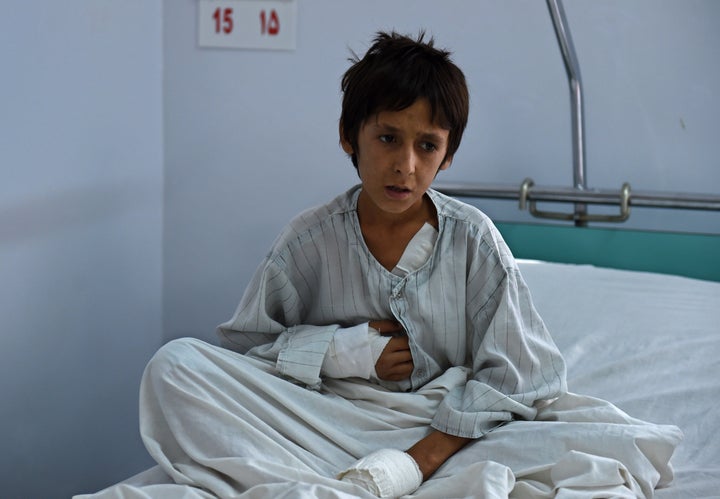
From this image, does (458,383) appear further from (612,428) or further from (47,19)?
(47,19)

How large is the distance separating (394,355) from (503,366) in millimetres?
174

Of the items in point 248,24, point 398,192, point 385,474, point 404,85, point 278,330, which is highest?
point 248,24

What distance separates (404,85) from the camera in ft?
4.91

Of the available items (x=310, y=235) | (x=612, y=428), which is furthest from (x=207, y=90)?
(x=612, y=428)

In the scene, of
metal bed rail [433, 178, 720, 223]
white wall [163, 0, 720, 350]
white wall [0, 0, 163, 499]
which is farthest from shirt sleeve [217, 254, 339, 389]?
white wall [163, 0, 720, 350]

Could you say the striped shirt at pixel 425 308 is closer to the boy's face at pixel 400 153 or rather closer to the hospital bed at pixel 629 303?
the boy's face at pixel 400 153

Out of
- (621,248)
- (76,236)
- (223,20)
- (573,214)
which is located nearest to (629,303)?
(621,248)

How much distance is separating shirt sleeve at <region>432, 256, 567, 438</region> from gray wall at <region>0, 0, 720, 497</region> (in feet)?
3.22

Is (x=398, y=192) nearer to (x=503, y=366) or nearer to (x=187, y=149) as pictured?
(x=503, y=366)

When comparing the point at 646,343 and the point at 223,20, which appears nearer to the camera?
the point at 646,343

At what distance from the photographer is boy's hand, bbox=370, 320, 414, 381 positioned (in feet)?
5.15

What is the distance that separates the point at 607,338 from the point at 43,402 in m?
1.22

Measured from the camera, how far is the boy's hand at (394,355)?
5.15 ft

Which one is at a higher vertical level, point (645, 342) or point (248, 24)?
point (248, 24)
